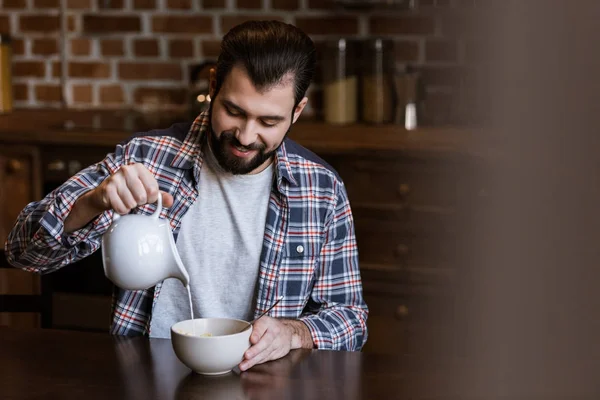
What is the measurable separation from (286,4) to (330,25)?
18cm

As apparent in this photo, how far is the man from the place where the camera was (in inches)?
57.5

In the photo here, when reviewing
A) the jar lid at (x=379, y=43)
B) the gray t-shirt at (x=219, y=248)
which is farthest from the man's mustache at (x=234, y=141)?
the jar lid at (x=379, y=43)

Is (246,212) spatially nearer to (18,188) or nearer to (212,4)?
(18,188)

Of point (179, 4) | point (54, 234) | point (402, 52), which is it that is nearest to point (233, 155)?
point (54, 234)

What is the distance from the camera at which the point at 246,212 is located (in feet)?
5.16

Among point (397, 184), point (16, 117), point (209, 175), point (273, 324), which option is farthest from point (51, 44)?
point (273, 324)

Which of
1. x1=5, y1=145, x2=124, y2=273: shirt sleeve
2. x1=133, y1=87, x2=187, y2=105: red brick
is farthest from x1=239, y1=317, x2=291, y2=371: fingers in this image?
x1=133, y1=87, x2=187, y2=105: red brick

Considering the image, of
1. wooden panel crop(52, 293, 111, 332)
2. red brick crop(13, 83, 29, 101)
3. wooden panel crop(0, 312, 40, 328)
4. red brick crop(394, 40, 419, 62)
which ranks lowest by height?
wooden panel crop(0, 312, 40, 328)

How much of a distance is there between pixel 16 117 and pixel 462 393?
304 centimetres

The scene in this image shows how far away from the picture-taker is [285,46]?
153 centimetres

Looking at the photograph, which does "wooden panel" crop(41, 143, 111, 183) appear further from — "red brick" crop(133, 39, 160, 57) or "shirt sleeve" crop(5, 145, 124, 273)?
"shirt sleeve" crop(5, 145, 124, 273)

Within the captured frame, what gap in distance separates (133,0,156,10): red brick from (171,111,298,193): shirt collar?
1.49 meters

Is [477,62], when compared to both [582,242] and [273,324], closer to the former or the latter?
[582,242]

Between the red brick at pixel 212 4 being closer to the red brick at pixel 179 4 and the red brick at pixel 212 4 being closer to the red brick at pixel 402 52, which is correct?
the red brick at pixel 179 4
